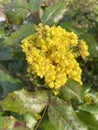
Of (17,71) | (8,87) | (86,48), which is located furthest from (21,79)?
(86,48)

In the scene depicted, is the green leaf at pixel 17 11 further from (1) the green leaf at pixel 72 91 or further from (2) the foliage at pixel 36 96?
(1) the green leaf at pixel 72 91

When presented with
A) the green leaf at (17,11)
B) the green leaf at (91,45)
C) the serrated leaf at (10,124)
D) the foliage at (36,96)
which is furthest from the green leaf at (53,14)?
the serrated leaf at (10,124)

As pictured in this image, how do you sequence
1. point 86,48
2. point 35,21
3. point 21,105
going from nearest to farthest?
point 21,105
point 86,48
point 35,21

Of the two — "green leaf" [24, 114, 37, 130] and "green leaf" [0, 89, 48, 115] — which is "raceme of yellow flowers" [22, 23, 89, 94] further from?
"green leaf" [24, 114, 37, 130]

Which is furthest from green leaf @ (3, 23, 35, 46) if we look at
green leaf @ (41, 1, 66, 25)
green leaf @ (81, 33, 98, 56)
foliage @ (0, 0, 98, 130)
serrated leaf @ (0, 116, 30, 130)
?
serrated leaf @ (0, 116, 30, 130)

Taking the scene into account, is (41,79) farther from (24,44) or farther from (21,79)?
(21,79)

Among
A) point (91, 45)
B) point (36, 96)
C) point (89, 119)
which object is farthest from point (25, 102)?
point (91, 45)
